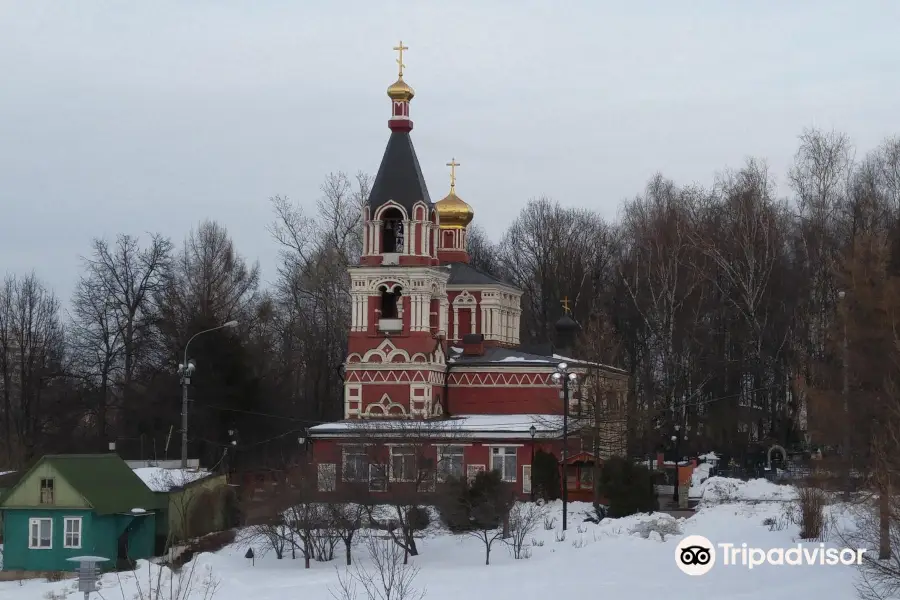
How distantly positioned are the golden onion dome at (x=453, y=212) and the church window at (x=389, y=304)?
289 inches

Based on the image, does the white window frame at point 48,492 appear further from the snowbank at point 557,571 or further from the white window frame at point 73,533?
the snowbank at point 557,571

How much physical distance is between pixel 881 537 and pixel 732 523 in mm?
9766

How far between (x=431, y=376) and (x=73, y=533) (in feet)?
51.6

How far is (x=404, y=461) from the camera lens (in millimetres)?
37906

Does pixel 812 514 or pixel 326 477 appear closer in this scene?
pixel 812 514

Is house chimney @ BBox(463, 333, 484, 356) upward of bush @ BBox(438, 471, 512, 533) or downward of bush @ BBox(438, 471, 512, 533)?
upward

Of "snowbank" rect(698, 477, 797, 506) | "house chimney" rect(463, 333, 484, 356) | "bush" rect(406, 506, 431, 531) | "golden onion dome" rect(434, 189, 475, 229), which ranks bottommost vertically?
"bush" rect(406, 506, 431, 531)

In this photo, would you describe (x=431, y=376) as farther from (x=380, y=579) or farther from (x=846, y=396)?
(x=846, y=396)

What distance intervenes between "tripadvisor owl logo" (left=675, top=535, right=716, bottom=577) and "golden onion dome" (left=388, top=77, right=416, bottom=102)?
72.5 ft

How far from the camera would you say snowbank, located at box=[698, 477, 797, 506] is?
40.4 metres

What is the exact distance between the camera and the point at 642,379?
62.9 m

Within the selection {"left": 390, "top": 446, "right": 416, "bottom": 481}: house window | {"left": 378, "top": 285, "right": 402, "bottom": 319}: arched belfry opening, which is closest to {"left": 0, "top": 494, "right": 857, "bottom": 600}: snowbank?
{"left": 390, "top": 446, "right": 416, "bottom": 481}: house window

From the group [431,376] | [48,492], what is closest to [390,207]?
[431,376]

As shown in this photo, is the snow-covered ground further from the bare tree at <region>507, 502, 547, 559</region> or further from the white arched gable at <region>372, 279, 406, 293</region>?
the white arched gable at <region>372, 279, 406, 293</region>
